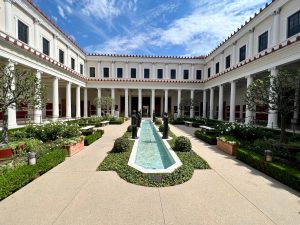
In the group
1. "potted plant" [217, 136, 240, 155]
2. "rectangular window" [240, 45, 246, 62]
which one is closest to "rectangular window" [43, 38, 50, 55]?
"potted plant" [217, 136, 240, 155]

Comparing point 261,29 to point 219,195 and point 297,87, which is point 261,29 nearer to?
point 297,87

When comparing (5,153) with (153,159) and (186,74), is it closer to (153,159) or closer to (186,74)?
(153,159)

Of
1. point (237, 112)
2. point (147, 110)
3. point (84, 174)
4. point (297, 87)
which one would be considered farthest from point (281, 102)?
point (147, 110)

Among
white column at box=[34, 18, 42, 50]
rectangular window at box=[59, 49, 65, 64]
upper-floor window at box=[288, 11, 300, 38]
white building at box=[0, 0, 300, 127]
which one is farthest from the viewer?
rectangular window at box=[59, 49, 65, 64]

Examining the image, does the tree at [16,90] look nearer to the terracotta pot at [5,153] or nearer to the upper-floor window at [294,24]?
the terracotta pot at [5,153]

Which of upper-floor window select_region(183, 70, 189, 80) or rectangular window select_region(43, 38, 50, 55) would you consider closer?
rectangular window select_region(43, 38, 50, 55)

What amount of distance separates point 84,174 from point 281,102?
9.17 m

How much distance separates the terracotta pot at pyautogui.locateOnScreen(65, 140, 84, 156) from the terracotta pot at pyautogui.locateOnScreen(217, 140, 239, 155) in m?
7.27

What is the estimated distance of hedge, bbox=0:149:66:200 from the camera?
13.3ft

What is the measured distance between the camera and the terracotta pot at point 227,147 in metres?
8.13

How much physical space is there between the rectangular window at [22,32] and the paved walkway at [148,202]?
640 inches

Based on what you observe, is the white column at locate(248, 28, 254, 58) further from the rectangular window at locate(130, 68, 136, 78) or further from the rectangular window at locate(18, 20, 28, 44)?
the rectangular window at locate(18, 20, 28, 44)

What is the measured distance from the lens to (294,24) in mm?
14078

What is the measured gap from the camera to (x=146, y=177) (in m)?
5.09
